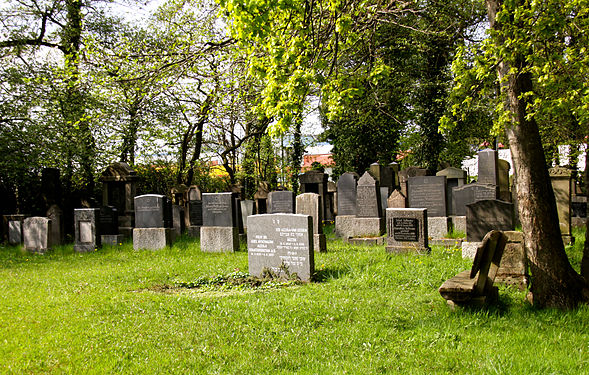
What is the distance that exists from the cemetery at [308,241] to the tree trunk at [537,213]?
2 centimetres

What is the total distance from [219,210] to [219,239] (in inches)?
30.1

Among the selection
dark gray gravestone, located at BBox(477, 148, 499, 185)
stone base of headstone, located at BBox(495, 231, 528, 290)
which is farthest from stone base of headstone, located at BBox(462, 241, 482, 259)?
dark gray gravestone, located at BBox(477, 148, 499, 185)

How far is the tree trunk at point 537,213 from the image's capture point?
5555 millimetres

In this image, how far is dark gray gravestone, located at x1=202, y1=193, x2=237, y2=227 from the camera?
11594 mm

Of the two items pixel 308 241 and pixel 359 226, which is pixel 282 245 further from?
pixel 359 226

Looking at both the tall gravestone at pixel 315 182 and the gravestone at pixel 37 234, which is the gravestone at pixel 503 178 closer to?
the tall gravestone at pixel 315 182

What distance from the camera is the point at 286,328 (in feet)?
17.1

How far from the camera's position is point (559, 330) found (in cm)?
490

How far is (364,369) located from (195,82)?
18137 mm

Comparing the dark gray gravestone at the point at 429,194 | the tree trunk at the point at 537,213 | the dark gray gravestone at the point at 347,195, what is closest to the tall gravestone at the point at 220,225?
the dark gray gravestone at the point at 347,195

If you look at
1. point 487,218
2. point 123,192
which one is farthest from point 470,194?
point 123,192

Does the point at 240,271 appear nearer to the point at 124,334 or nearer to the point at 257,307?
the point at 257,307

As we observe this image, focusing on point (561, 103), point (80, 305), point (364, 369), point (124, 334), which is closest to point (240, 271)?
point (80, 305)

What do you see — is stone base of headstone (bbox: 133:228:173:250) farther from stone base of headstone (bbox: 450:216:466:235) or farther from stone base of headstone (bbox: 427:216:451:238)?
stone base of headstone (bbox: 450:216:466:235)
